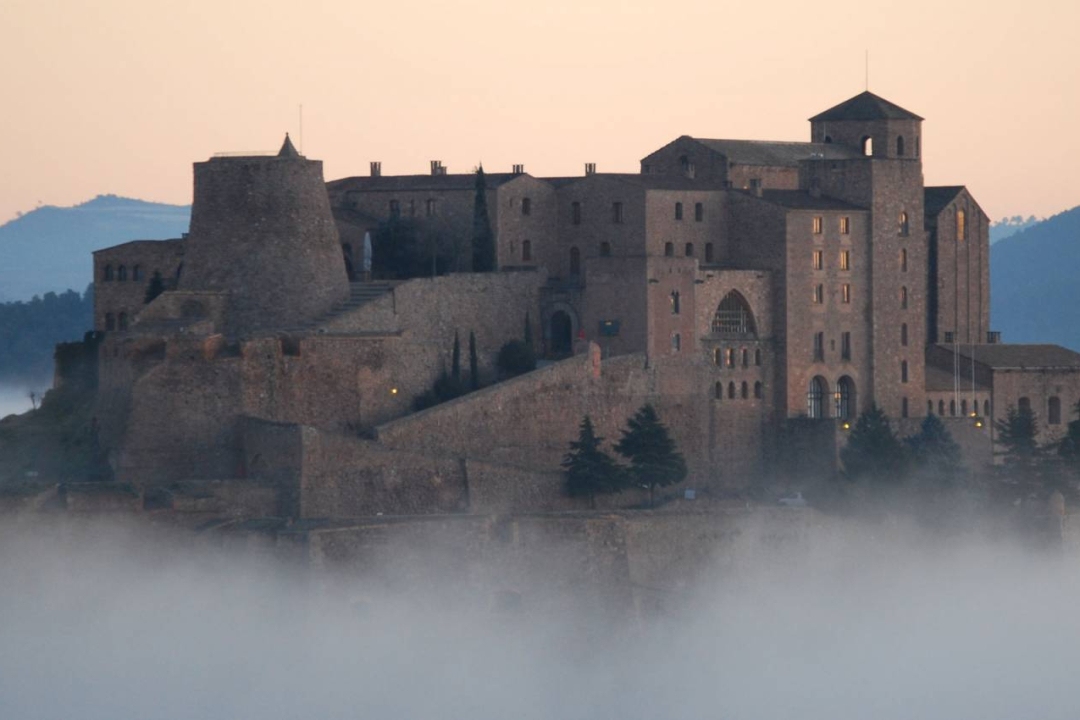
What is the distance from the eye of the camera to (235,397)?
57750mm

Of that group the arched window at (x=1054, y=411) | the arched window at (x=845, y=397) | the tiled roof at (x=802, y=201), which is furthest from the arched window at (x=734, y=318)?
the arched window at (x=1054, y=411)

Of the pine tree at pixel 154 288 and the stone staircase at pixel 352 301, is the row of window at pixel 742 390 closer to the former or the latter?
the stone staircase at pixel 352 301

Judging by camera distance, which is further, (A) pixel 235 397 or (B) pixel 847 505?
(B) pixel 847 505

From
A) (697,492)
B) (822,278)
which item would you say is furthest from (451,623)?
(822,278)

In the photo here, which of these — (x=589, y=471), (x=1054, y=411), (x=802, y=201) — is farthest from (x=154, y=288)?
(x=1054, y=411)

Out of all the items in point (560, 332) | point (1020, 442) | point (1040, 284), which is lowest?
point (1020, 442)

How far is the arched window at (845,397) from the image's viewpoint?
218 feet

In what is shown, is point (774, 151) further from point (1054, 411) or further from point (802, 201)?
point (1054, 411)

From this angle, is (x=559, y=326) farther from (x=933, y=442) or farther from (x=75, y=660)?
(x=75, y=660)

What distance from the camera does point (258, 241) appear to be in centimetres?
6031

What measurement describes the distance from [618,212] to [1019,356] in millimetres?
11442

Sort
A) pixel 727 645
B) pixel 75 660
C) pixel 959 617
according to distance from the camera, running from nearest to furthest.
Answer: pixel 75 660, pixel 727 645, pixel 959 617

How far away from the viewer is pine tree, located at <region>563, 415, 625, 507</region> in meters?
60.1

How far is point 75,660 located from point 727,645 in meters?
12.4
